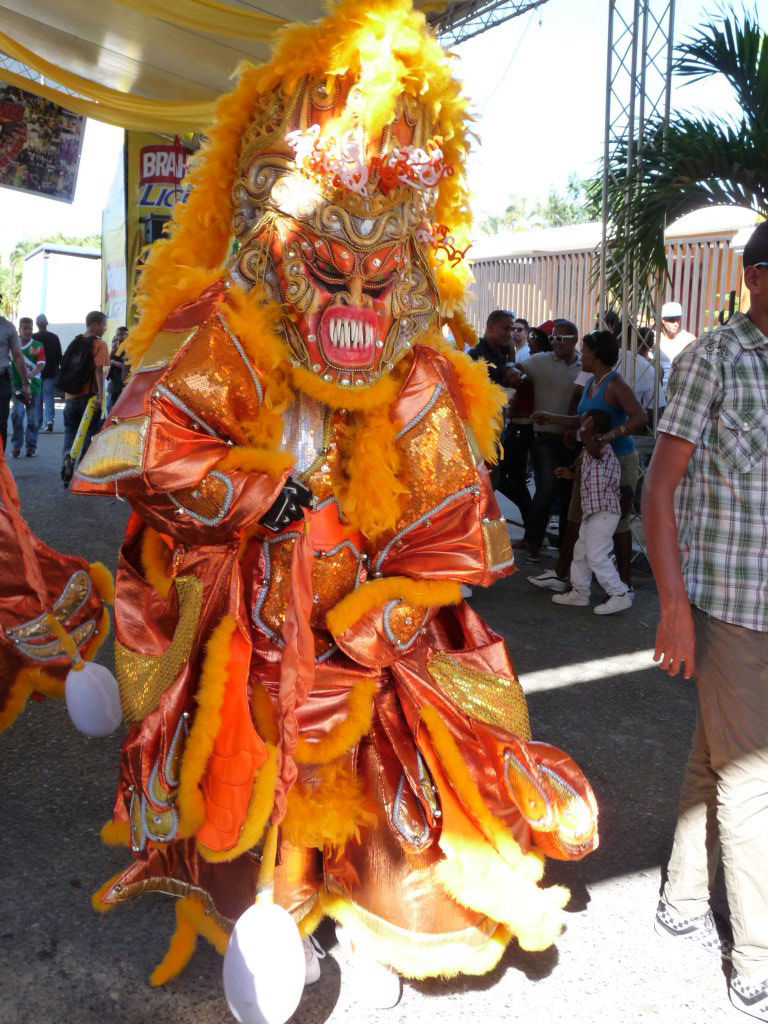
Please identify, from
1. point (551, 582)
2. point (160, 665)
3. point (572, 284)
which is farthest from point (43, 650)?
point (572, 284)

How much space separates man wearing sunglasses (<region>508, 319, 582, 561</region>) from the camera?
7086 millimetres

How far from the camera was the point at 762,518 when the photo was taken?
247 centimetres

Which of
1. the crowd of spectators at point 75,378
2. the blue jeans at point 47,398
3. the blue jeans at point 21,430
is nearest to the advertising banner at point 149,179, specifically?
the crowd of spectators at point 75,378

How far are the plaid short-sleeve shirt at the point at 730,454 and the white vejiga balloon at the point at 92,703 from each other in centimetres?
170

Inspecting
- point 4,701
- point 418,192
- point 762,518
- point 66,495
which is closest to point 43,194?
point 66,495

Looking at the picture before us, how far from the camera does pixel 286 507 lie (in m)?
2.38

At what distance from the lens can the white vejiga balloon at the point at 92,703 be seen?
2996mm

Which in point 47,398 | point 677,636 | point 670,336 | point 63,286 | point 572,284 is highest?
point 63,286

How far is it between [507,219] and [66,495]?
60627 mm

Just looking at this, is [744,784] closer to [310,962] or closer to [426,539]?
[426,539]

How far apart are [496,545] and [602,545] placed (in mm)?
3471

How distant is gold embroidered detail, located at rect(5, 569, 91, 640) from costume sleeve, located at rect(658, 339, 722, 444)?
2465 mm

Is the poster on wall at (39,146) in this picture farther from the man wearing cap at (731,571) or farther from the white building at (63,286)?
the white building at (63,286)

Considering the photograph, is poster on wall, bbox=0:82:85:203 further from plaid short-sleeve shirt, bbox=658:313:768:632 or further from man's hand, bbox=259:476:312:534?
plaid short-sleeve shirt, bbox=658:313:768:632
